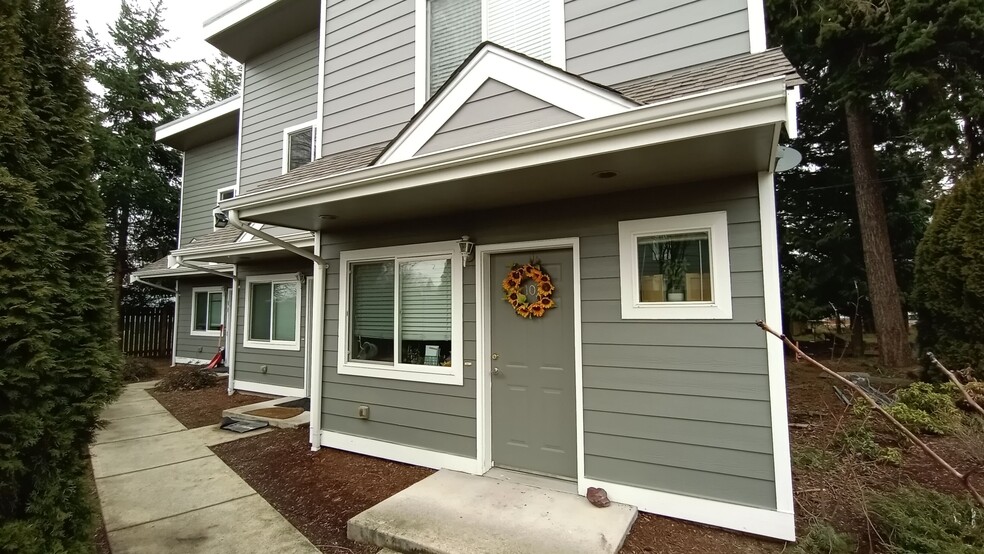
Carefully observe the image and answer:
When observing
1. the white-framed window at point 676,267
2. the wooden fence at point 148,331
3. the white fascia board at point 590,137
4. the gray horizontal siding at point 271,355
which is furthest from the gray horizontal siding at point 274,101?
the wooden fence at point 148,331

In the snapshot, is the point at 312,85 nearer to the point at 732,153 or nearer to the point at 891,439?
the point at 732,153

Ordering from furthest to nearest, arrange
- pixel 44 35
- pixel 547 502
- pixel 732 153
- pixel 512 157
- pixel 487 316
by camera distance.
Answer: pixel 487 316 < pixel 547 502 < pixel 512 157 < pixel 732 153 < pixel 44 35

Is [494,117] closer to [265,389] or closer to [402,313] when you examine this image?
[402,313]

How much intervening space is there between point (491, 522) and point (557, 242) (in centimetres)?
211

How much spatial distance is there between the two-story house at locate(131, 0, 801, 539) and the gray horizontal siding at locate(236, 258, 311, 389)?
2.59 m

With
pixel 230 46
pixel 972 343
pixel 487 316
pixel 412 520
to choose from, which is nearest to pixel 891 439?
pixel 972 343

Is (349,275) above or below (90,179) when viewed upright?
below

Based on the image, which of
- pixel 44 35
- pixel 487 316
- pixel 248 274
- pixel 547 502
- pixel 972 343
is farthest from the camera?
pixel 248 274

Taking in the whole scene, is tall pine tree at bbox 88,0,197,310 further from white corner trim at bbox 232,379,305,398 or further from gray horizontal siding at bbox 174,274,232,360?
white corner trim at bbox 232,379,305,398

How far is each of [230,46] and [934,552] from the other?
10.2 meters

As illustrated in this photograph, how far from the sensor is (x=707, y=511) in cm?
289

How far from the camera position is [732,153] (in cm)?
259

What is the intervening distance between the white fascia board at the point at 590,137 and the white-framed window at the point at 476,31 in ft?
5.39

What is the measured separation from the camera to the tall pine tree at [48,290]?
1.78 meters
